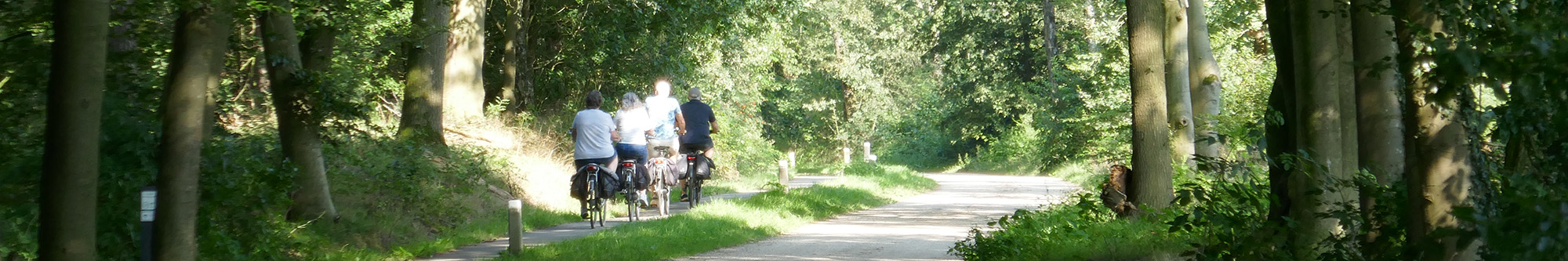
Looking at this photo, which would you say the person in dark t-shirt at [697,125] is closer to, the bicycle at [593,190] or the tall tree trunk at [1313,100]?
the bicycle at [593,190]

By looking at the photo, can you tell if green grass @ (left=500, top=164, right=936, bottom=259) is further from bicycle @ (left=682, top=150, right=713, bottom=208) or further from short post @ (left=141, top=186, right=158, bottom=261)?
short post @ (left=141, top=186, right=158, bottom=261)

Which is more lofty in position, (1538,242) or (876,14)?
(876,14)

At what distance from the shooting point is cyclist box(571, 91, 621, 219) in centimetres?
1546

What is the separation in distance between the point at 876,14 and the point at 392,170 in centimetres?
4490

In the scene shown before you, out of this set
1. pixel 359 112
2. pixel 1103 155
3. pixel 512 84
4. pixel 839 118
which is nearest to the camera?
pixel 359 112

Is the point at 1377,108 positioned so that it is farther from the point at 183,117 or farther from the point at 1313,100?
the point at 183,117

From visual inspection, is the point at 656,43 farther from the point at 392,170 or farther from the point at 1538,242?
the point at 1538,242

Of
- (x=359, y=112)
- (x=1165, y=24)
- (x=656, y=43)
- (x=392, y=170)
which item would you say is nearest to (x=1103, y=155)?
(x=656, y=43)

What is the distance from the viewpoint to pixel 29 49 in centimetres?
862

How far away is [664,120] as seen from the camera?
1773cm

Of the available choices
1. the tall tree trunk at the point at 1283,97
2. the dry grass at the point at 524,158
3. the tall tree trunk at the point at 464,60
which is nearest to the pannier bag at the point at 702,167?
the dry grass at the point at 524,158

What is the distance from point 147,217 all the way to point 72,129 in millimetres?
665

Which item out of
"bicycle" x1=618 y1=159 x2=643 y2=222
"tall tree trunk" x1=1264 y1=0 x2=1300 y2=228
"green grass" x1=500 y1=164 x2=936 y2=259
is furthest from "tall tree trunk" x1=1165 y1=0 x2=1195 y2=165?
"tall tree trunk" x1=1264 y1=0 x2=1300 y2=228

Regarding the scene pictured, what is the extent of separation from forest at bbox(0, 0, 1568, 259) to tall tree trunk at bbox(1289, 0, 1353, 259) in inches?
0.6
